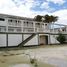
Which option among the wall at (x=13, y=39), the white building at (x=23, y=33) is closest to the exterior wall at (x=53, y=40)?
the white building at (x=23, y=33)

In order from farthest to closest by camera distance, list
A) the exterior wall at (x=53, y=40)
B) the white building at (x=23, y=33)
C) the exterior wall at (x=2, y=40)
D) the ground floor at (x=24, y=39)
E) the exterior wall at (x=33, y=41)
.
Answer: the exterior wall at (x=53, y=40), the exterior wall at (x=33, y=41), the white building at (x=23, y=33), the ground floor at (x=24, y=39), the exterior wall at (x=2, y=40)

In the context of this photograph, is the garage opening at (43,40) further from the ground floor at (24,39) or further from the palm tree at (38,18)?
the palm tree at (38,18)

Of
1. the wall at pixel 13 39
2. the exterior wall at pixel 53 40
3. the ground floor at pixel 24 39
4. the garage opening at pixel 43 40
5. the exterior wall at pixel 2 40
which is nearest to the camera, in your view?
the exterior wall at pixel 2 40

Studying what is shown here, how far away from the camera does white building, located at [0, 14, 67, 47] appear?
28.6 m

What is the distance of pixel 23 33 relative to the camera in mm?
30281

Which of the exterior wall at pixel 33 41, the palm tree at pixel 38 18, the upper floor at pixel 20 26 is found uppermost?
the palm tree at pixel 38 18

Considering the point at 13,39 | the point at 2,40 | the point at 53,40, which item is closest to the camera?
the point at 2,40

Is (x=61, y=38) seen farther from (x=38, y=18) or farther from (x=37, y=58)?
(x=37, y=58)

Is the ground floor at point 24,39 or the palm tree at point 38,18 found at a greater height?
the palm tree at point 38,18

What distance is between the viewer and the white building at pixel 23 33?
93.9 feet

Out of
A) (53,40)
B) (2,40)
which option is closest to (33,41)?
(53,40)

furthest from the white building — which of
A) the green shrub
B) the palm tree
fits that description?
the palm tree

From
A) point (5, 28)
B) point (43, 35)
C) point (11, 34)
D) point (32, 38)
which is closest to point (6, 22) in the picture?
point (5, 28)

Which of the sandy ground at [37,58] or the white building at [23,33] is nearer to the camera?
the sandy ground at [37,58]
